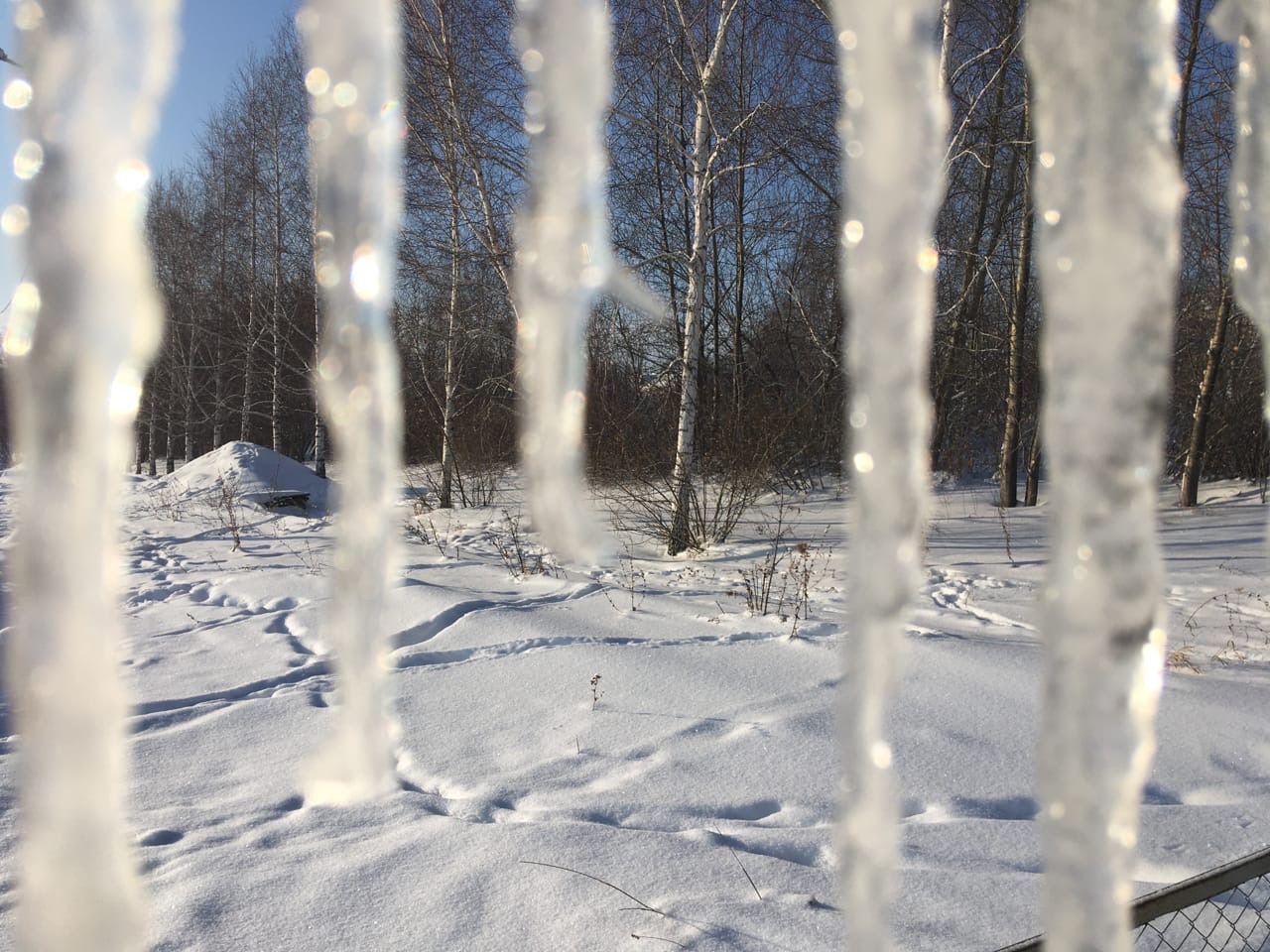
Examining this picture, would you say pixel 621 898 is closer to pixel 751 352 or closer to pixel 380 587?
pixel 380 587

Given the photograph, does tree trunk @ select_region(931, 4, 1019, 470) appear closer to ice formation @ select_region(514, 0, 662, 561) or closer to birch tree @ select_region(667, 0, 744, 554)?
birch tree @ select_region(667, 0, 744, 554)

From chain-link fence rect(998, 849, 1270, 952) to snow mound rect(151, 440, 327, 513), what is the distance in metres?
8.73

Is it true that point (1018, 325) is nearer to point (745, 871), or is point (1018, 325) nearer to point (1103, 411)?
point (745, 871)

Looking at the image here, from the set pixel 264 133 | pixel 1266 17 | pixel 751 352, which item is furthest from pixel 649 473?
pixel 264 133

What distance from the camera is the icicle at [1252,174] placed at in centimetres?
50

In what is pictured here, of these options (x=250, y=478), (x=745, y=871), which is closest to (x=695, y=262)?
(x=745, y=871)

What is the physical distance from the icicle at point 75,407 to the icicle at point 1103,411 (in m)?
0.39

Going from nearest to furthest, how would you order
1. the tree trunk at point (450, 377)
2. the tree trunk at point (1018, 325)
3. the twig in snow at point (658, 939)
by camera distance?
the twig in snow at point (658, 939)
the tree trunk at point (450, 377)
the tree trunk at point (1018, 325)

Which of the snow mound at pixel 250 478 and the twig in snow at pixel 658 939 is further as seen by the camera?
the snow mound at pixel 250 478

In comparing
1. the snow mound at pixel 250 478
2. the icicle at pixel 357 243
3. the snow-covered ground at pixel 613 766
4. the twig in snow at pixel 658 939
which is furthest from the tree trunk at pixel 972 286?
the icicle at pixel 357 243

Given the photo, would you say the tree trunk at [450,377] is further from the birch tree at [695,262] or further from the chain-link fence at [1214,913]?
the chain-link fence at [1214,913]

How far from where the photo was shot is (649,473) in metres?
5.48

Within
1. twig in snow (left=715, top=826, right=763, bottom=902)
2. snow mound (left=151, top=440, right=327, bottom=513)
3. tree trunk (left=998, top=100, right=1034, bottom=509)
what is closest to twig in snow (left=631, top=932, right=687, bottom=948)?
twig in snow (left=715, top=826, right=763, bottom=902)

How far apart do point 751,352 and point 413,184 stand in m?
6.41
